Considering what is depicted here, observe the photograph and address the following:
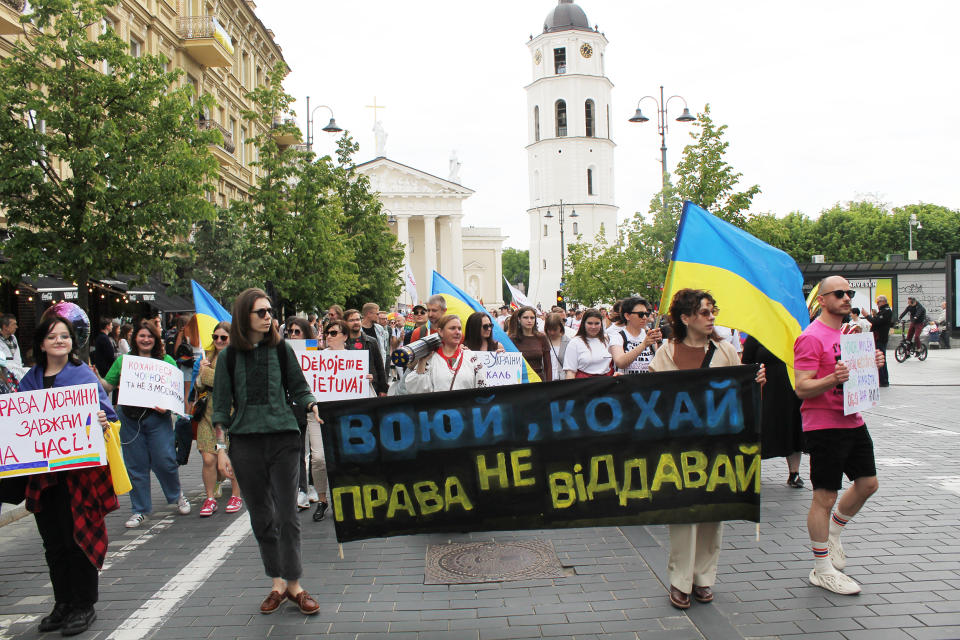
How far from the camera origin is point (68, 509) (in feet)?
16.2

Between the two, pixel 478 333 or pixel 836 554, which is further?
pixel 478 333

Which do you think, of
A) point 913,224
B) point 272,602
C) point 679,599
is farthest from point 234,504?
point 913,224

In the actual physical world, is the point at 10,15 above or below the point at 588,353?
above

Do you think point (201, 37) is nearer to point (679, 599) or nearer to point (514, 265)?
point (679, 599)

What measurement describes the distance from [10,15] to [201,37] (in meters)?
14.5

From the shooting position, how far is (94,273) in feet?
53.7

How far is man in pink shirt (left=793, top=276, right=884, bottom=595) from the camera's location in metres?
5.01

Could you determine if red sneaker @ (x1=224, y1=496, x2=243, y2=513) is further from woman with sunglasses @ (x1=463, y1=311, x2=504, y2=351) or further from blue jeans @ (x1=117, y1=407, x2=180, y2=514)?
woman with sunglasses @ (x1=463, y1=311, x2=504, y2=351)

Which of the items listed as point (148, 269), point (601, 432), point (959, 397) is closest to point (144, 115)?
point (148, 269)

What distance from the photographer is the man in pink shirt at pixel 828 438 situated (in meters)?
5.01

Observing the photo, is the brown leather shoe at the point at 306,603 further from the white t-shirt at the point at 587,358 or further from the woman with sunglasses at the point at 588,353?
the white t-shirt at the point at 587,358

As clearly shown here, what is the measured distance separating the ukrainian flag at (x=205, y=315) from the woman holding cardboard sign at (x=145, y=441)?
928 mm

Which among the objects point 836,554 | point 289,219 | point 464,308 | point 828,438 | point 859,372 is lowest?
point 836,554

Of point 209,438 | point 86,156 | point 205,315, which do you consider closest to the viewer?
point 209,438
